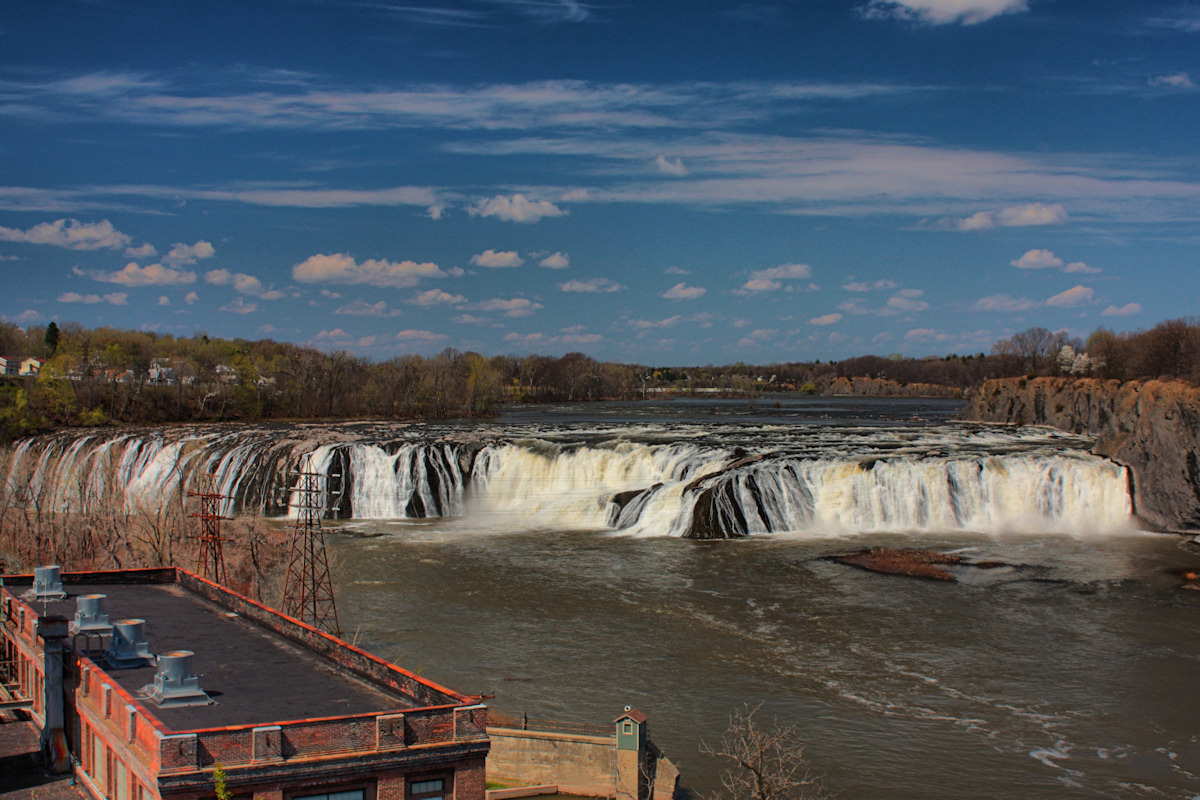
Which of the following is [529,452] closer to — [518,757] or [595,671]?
[595,671]

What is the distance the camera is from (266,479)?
49.1 meters

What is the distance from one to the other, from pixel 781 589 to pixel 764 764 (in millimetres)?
13859

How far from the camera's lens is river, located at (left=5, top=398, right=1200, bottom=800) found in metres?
19.5

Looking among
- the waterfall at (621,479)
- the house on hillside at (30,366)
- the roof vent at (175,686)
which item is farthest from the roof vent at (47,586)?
the house on hillside at (30,366)

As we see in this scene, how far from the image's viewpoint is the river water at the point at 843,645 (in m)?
18.5

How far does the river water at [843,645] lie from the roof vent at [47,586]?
7467 millimetres

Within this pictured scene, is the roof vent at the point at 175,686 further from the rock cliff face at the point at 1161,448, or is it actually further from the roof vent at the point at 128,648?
the rock cliff face at the point at 1161,448

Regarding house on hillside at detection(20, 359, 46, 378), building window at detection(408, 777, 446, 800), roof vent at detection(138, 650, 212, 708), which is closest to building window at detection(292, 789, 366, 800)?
building window at detection(408, 777, 446, 800)

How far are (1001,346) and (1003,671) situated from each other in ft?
395

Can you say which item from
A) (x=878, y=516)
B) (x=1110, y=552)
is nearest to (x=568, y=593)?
(x=878, y=516)

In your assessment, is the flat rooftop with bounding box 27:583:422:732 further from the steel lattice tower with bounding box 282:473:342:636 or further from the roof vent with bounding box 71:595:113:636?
the steel lattice tower with bounding box 282:473:342:636

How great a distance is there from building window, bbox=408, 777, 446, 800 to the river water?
594 centimetres

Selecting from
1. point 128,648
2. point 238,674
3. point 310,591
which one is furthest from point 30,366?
point 238,674

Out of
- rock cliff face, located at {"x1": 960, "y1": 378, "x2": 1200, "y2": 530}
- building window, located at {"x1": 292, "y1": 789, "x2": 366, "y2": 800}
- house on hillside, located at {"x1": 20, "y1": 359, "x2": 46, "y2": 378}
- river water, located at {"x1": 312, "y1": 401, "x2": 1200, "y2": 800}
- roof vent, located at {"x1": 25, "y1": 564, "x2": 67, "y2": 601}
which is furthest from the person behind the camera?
house on hillside, located at {"x1": 20, "y1": 359, "x2": 46, "y2": 378}
